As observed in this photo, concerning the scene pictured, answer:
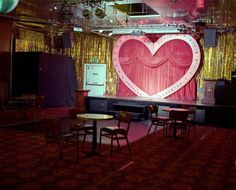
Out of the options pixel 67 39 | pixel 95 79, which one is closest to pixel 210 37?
pixel 67 39

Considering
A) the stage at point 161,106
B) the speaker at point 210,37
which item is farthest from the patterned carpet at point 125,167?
the speaker at point 210,37

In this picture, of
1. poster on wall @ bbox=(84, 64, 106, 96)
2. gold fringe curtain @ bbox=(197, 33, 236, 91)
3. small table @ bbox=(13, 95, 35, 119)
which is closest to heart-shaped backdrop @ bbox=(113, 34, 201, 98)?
gold fringe curtain @ bbox=(197, 33, 236, 91)

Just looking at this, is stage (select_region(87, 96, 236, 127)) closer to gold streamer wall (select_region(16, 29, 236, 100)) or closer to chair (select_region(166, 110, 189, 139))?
gold streamer wall (select_region(16, 29, 236, 100))

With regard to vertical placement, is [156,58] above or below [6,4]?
below

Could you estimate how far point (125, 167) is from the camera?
466cm

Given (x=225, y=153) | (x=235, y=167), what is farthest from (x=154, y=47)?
(x=235, y=167)

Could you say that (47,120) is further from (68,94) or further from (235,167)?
(68,94)

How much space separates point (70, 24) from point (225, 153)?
23.0ft

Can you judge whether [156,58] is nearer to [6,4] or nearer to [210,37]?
[210,37]

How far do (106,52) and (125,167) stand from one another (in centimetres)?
905

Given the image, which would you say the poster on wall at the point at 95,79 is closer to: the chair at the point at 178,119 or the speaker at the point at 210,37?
the speaker at the point at 210,37

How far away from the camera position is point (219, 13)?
802 cm

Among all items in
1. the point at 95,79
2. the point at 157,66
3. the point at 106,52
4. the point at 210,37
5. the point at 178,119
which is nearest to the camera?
the point at 178,119

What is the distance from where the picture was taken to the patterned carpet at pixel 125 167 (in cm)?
392
